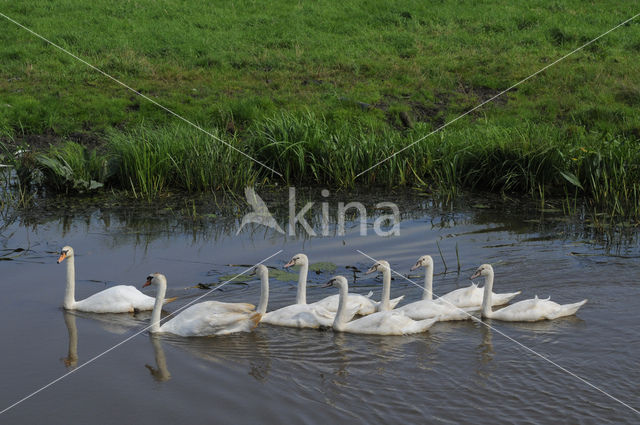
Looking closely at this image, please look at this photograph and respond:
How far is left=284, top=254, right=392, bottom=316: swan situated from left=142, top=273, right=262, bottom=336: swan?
0.60 meters

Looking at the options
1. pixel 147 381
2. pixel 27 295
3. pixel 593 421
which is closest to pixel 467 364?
pixel 593 421

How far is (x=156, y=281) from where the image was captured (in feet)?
25.4

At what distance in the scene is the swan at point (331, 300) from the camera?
26.1 ft

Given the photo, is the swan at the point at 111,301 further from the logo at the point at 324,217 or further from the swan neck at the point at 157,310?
the logo at the point at 324,217

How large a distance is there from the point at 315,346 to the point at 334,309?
0.89 meters

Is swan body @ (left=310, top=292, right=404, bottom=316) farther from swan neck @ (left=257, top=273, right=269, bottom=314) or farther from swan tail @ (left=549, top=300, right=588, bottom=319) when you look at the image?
swan tail @ (left=549, top=300, right=588, bottom=319)

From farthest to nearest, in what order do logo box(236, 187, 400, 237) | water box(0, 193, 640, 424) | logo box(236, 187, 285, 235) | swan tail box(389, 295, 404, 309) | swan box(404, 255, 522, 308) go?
logo box(236, 187, 285, 235)
logo box(236, 187, 400, 237)
swan tail box(389, 295, 404, 309)
swan box(404, 255, 522, 308)
water box(0, 193, 640, 424)

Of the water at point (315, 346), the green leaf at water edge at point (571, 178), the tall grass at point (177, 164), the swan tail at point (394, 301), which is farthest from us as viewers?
the tall grass at point (177, 164)

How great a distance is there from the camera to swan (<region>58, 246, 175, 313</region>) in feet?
26.0

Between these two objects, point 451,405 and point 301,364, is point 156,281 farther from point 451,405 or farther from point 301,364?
point 451,405

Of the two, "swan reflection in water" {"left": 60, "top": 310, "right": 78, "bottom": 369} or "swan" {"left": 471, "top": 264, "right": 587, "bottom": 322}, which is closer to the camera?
"swan reflection in water" {"left": 60, "top": 310, "right": 78, "bottom": 369}

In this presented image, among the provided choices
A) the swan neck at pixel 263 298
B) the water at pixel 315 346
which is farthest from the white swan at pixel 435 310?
the swan neck at pixel 263 298

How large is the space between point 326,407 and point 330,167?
7615 mm

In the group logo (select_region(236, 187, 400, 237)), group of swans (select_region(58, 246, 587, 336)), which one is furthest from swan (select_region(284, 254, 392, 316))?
logo (select_region(236, 187, 400, 237))
